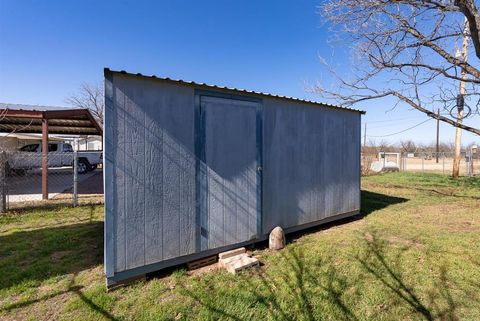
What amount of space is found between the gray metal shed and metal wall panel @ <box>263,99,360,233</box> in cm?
2

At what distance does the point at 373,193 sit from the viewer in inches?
395

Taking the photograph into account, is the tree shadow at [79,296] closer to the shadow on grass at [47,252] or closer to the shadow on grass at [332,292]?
the shadow on grass at [47,252]

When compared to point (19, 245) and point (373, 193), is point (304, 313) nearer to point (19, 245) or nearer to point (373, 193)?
point (19, 245)

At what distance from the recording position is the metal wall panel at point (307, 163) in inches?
178

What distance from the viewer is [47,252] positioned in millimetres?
4090

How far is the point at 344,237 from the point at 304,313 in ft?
8.56

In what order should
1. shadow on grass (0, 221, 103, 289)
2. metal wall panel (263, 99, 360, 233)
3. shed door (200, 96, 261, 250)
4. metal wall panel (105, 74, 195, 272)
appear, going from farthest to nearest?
metal wall panel (263, 99, 360, 233) → shed door (200, 96, 261, 250) → shadow on grass (0, 221, 103, 289) → metal wall panel (105, 74, 195, 272)

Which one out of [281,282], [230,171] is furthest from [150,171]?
[281,282]

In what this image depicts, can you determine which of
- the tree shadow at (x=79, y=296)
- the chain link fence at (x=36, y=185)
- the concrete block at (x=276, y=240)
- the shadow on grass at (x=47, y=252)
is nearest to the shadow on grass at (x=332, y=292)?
the concrete block at (x=276, y=240)

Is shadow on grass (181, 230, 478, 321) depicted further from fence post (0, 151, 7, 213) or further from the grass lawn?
fence post (0, 151, 7, 213)

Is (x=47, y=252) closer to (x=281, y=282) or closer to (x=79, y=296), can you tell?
(x=79, y=296)

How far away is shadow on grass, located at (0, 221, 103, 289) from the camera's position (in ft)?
11.2

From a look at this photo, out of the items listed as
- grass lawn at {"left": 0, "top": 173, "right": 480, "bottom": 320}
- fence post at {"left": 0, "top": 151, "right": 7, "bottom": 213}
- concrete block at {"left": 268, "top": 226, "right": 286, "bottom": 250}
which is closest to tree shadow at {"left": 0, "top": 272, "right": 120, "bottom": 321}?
grass lawn at {"left": 0, "top": 173, "right": 480, "bottom": 320}

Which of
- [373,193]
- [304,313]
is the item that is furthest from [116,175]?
[373,193]
